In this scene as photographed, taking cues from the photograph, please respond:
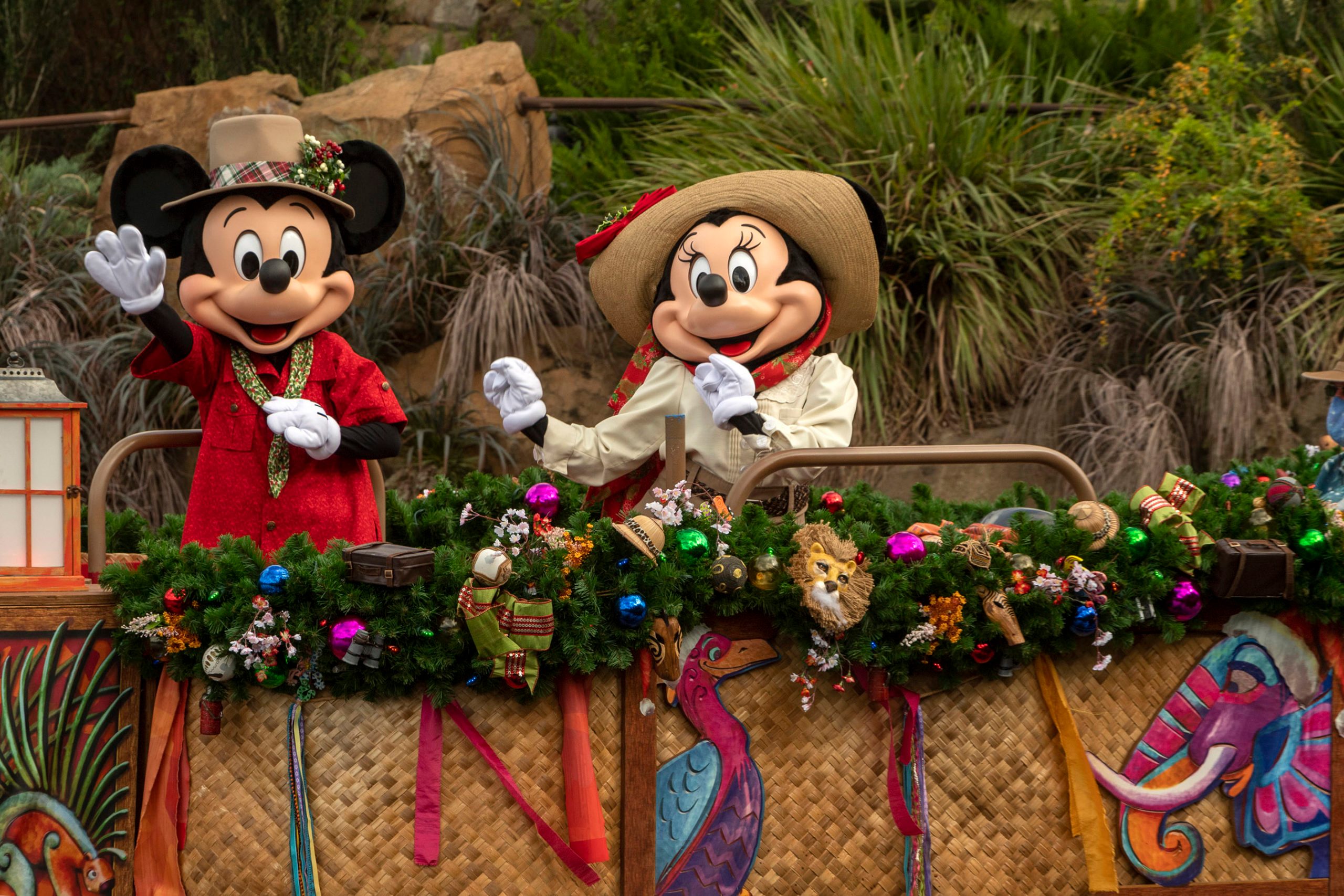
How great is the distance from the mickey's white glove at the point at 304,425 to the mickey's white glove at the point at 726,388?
79cm

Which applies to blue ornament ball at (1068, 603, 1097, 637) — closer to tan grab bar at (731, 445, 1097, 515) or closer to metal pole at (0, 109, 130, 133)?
tan grab bar at (731, 445, 1097, 515)

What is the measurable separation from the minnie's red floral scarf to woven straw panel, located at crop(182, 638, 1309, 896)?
730 mm

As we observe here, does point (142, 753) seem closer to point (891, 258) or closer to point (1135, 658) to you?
point (1135, 658)

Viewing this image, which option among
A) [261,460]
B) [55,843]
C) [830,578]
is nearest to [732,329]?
[830,578]

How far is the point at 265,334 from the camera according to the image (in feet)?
9.36

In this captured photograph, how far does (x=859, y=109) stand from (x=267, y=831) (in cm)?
436

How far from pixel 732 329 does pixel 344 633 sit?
3.76ft

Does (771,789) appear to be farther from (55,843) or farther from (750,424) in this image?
(55,843)

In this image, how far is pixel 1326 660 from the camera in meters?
2.64

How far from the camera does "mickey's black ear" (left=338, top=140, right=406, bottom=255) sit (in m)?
3.09

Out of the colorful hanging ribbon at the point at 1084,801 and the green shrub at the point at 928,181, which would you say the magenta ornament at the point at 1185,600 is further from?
the green shrub at the point at 928,181

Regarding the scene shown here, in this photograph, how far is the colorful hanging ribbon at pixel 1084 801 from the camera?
252 cm

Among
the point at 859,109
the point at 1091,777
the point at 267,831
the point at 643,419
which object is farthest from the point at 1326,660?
the point at 859,109

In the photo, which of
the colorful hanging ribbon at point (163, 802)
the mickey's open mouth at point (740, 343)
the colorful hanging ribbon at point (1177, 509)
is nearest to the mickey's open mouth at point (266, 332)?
the colorful hanging ribbon at point (163, 802)
